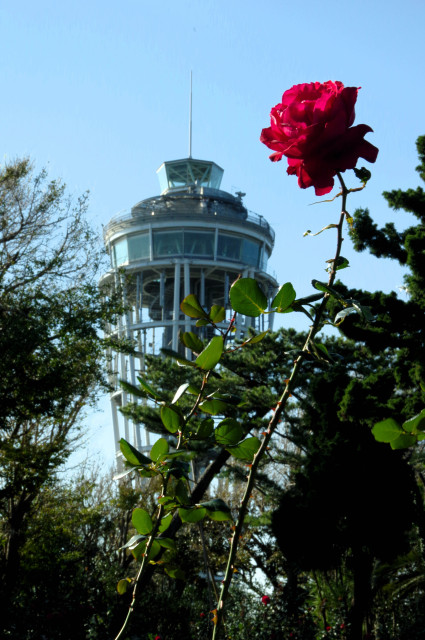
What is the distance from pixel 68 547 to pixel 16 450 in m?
8.35

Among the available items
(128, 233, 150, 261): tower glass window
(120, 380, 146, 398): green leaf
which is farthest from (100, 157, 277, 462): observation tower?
(120, 380, 146, 398): green leaf

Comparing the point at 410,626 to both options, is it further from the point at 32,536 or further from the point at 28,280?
the point at 28,280

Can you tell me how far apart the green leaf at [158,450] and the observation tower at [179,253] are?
38.0m

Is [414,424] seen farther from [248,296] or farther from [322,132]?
[322,132]

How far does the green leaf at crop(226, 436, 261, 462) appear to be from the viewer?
4.16 feet

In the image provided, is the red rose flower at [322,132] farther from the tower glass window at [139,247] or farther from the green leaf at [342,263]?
the tower glass window at [139,247]

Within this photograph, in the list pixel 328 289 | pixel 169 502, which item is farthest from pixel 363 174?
pixel 169 502

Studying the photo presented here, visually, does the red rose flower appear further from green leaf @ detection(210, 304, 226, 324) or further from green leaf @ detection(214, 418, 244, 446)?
green leaf @ detection(214, 418, 244, 446)

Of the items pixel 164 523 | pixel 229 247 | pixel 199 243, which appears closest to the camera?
pixel 164 523

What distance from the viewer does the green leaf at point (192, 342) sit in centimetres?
133

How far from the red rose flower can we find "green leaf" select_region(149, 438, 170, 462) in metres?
0.53

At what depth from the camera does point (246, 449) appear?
127cm

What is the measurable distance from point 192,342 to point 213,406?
0.41 ft

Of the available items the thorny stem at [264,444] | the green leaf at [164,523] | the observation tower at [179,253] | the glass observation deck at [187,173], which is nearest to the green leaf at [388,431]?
the thorny stem at [264,444]
